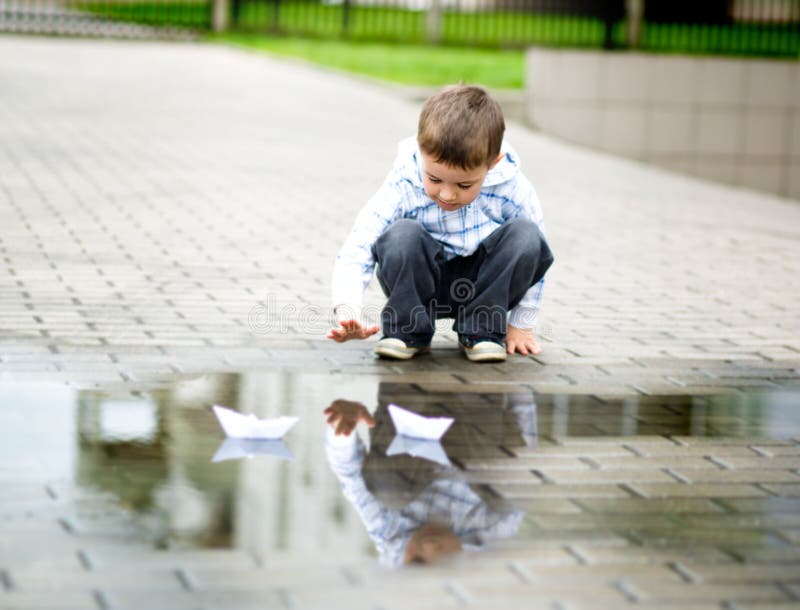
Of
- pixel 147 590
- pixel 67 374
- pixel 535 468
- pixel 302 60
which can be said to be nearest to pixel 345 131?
pixel 302 60

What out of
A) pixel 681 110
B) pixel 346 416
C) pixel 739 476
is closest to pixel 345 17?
pixel 681 110

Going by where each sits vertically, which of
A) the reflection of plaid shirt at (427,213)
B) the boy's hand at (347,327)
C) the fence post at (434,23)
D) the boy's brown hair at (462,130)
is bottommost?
the boy's hand at (347,327)

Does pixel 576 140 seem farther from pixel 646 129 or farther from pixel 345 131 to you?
pixel 345 131

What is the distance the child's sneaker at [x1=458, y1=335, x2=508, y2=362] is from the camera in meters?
4.96

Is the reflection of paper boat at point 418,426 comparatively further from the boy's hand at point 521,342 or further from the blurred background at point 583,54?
the blurred background at point 583,54

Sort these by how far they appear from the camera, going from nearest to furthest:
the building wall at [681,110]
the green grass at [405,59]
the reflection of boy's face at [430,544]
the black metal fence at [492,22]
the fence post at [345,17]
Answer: the reflection of boy's face at [430,544] < the building wall at [681,110] < the green grass at [405,59] < the black metal fence at [492,22] < the fence post at [345,17]

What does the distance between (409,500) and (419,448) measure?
48 cm

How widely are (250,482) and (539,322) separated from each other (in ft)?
8.22

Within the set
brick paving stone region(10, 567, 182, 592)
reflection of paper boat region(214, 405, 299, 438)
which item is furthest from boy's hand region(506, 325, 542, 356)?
brick paving stone region(10, 567, 182, 592)

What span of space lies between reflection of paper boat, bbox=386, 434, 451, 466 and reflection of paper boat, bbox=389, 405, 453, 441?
0.05 feet

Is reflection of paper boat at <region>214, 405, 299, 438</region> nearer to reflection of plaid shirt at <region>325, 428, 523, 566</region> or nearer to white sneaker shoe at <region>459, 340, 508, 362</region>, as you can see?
reflection of plaid shirt at <region>325, 428, 523, 566</region>

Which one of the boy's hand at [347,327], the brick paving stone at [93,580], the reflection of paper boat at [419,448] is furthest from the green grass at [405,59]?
the brick paving stone at [93,580]

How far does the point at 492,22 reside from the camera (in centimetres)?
2252

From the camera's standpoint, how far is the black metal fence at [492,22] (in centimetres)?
1948
